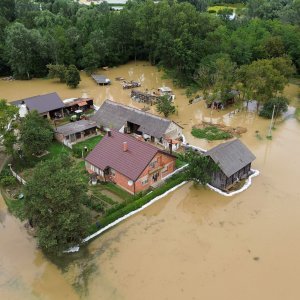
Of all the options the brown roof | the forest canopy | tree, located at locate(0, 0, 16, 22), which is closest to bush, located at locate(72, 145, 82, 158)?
the brown roof

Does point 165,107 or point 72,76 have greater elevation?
point 72,76

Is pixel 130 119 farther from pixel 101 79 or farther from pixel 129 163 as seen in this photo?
pixel 101 79

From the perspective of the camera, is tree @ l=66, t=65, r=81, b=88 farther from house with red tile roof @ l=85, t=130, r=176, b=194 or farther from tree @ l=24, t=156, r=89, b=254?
tree @ l=24, t=156, r=89, b=254

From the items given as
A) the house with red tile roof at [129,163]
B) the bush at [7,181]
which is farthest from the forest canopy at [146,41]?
the bush at [7,181]

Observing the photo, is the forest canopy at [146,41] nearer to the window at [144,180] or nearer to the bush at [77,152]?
the bush at [77,152]

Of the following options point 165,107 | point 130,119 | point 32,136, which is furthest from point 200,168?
point 165,107
